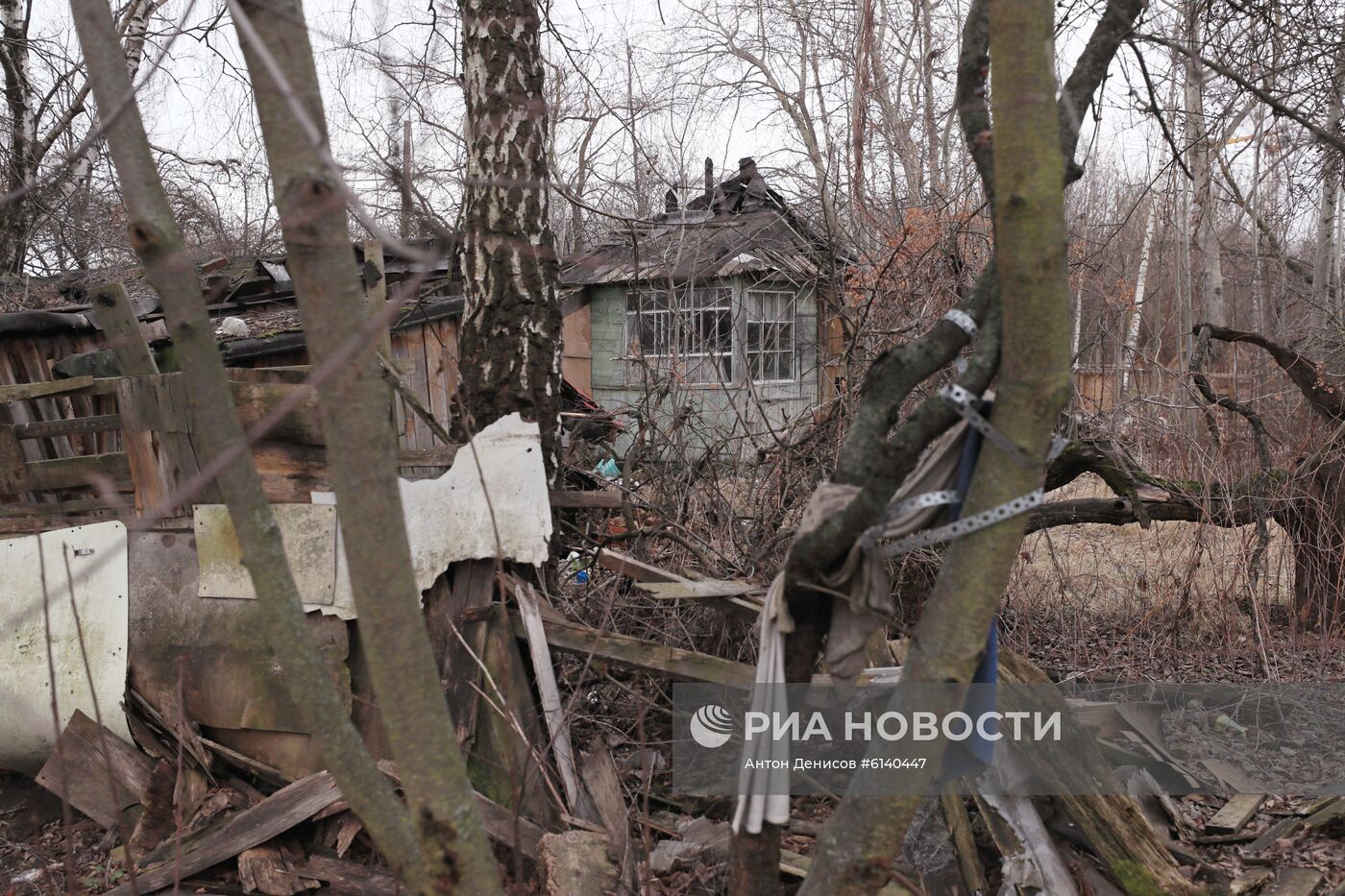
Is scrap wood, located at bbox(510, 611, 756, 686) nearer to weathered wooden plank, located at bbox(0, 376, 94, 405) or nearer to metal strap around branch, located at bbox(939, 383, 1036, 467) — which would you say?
metal strap around branch, located at bbox(939, 383, 1036, 467)

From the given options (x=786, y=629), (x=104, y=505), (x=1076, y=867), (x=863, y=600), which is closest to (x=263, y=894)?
(x=104, y=505)

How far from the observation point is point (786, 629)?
2545mm

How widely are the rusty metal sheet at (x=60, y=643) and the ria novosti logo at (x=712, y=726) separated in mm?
2611

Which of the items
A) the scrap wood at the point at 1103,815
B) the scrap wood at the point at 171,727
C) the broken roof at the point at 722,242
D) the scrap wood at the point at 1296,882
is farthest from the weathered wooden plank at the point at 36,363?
the scrap wood at the point at 1296,882

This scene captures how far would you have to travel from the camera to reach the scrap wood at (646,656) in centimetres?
382

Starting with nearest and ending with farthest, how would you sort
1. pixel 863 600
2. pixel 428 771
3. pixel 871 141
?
pixel 428 771 < pixel 863 600 < pixel 871 141

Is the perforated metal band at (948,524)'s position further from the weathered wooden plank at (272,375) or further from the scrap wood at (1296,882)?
the weathered wooden plank at (272,375)

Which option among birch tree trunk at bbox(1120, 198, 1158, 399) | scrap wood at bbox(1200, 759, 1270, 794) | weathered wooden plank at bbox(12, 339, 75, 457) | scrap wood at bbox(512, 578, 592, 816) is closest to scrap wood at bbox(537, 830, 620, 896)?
scrap wood at bbox(512, 578, 592, 816)

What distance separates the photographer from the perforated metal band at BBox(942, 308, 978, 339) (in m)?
2.28

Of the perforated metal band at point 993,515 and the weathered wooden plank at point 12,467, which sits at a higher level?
the perforated metal band at point 993,515

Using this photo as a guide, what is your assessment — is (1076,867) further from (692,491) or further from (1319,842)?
(692,491)

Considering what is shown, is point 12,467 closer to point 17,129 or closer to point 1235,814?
point 1235,814

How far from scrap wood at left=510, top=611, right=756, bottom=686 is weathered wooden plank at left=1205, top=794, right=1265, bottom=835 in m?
2.24

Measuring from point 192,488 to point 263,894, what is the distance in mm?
3159
